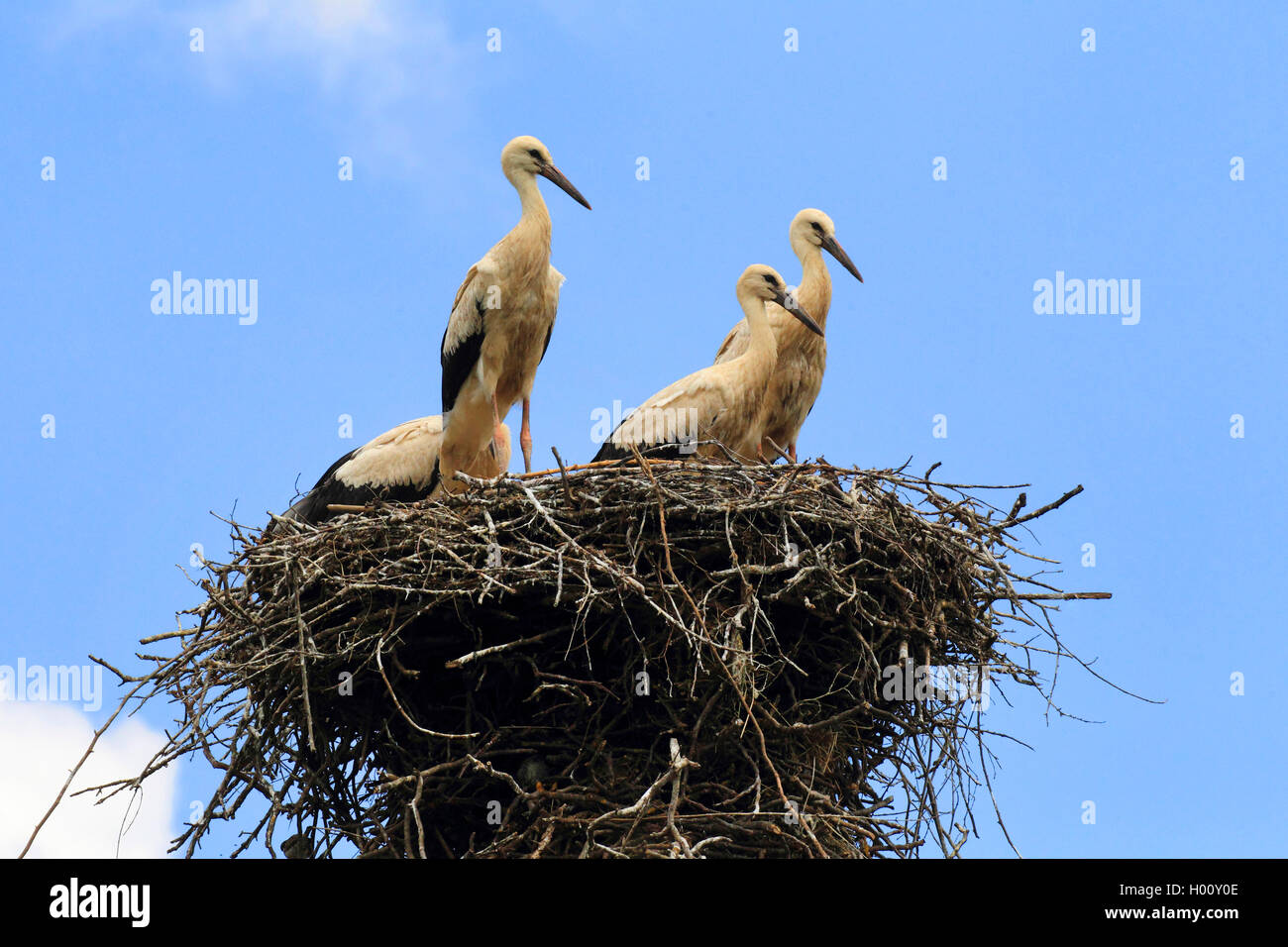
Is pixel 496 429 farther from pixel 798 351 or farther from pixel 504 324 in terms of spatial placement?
pixel 798 351

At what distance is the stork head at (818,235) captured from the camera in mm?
8719

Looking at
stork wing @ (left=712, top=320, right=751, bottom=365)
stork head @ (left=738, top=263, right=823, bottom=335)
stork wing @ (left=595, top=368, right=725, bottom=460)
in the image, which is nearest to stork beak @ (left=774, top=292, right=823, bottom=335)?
stork head @ (left=738, top=263, right=823, bottom=335)

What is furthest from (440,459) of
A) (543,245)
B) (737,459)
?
(737,459)

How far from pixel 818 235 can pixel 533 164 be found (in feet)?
6.18

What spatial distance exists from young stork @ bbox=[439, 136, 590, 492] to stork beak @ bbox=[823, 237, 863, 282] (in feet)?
5.53

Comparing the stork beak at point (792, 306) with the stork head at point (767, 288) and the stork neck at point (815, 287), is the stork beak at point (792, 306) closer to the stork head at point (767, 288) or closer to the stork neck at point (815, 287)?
the stork head at point (767, 288)

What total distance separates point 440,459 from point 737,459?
89.1 inches

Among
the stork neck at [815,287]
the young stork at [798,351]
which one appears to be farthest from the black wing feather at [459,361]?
the stork neck at [815,287]

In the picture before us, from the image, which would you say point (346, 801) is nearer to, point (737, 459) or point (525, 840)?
point (525, 840)

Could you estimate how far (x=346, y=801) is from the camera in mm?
6277

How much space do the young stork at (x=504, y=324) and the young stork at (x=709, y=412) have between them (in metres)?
0.64

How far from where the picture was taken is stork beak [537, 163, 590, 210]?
7914 millimetres

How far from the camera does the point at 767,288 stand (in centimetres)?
804
